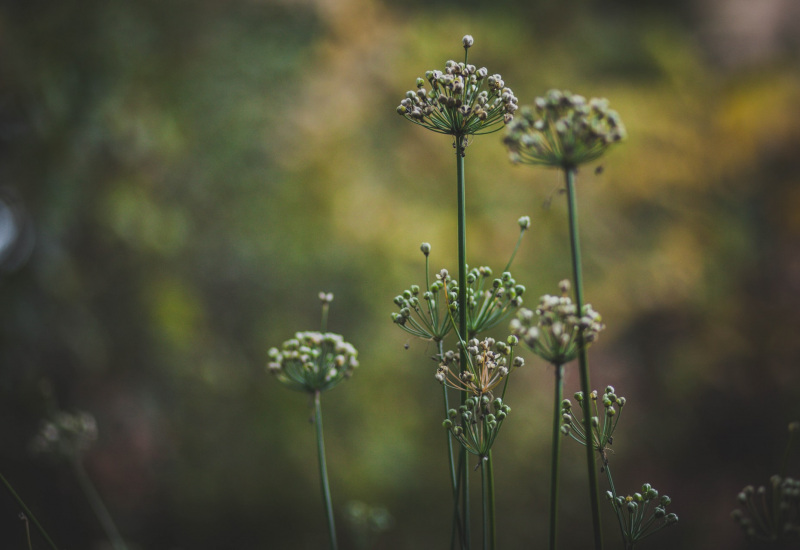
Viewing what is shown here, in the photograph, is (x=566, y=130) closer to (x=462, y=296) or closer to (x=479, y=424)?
(x=462, y=296)

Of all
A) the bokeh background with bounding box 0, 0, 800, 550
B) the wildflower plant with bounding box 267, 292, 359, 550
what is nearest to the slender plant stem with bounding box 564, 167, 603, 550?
the wildflower plant with bounding box 267, 292, 359, 550

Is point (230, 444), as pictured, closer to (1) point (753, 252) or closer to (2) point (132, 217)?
(2) point (132, 217)

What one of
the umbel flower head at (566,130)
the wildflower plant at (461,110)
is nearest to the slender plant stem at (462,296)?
the wildflower plant at (461,110)

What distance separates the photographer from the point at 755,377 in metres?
3.70

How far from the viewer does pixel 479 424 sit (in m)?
0.86

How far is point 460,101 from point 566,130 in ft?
0.72

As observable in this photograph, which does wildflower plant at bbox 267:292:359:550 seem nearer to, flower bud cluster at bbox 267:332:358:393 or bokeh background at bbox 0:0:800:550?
flower bud cluster at bbox 267:332:358:393

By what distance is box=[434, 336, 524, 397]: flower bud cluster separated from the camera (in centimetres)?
84

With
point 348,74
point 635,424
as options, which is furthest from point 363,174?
point 635,424

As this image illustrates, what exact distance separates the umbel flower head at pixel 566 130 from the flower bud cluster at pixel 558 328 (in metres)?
0.18

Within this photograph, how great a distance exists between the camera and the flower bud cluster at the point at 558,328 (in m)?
0.69

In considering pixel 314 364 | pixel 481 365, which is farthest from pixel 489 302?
pixel 314 364

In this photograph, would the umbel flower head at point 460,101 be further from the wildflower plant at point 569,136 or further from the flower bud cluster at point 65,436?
the flower bud cluster at point 65,436

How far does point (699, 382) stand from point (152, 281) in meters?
3.65
